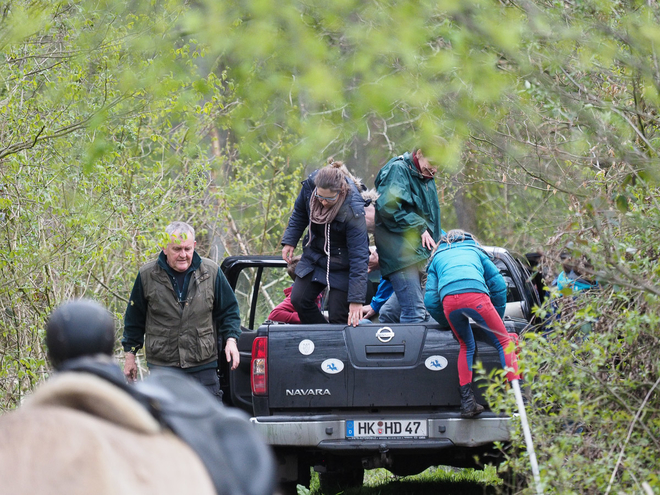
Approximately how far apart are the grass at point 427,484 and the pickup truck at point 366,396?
132cm

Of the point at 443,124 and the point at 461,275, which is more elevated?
the point at 443,124

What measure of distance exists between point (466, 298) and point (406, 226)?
1.07 meters

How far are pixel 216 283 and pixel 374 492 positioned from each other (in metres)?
2.35

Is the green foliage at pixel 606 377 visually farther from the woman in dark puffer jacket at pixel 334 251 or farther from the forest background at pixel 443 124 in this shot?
the woman in dark puffer jacket at pixel 334 251

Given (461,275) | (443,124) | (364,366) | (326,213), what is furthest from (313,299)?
(443,124)

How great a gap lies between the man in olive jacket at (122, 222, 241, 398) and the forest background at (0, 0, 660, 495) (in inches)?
12.2

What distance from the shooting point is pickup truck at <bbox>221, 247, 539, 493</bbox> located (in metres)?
5.96

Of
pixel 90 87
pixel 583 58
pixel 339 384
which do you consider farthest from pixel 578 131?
pixel 90 87

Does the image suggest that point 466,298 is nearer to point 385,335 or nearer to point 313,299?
point 385,335

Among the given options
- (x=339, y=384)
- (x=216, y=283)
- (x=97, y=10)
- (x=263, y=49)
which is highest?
(x=97, y=10)

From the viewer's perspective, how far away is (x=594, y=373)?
4.78m

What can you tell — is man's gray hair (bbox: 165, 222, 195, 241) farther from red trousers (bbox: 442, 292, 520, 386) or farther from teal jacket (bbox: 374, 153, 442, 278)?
red trousers (bbox: 442, 292, 520, 386)

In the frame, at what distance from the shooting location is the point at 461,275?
5980mm

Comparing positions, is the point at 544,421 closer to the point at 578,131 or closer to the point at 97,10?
the point at 578,131
